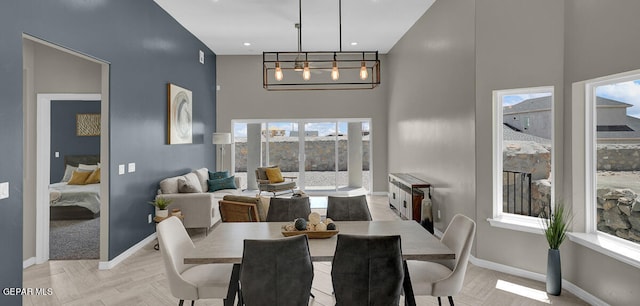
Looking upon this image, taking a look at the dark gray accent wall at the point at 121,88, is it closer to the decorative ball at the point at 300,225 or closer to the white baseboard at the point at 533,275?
the decorative ball at the point at 300,225

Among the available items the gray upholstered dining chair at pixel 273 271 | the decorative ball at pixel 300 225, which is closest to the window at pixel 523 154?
the decorative ball at pixel 300 225

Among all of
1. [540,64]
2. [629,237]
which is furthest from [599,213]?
[540,64]

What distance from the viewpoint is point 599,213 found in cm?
319

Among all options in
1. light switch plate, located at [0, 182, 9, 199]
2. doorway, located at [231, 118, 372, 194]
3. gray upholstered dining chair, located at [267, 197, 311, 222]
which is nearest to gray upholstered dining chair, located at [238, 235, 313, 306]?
gray upholstered dining chair, located at [267, 197, 311, 222]

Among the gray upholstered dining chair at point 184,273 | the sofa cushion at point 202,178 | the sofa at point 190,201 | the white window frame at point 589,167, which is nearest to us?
the gray upholstered dining chair at point 184,273

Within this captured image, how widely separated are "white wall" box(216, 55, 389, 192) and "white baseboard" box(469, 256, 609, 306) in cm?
480

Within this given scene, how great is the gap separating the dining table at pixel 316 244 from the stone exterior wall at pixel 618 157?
1851mm

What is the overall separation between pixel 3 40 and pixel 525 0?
180 inches

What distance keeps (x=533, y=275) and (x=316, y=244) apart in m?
2.57

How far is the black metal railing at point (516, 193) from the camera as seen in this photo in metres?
3.80

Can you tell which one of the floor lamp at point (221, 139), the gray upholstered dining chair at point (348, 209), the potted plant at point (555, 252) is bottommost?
the potted plant at point (555, 252)

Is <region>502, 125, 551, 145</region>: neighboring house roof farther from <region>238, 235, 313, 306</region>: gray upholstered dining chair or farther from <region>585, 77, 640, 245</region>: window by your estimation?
<region>238, 235, 313, 306</region>: gray upholstered dining chair

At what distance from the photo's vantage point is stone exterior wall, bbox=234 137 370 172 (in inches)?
348

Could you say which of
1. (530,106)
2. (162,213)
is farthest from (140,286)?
(530,106)
